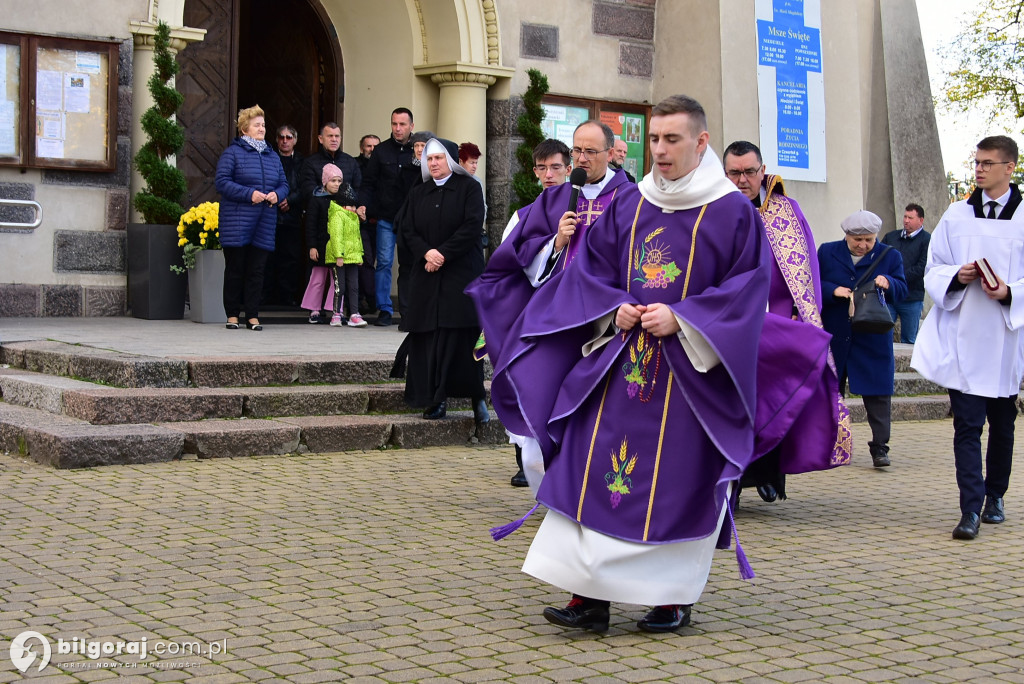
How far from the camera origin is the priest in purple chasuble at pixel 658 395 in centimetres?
459

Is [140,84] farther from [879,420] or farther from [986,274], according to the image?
[986,274]

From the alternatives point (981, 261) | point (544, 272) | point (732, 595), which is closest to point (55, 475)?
point (544, 272)

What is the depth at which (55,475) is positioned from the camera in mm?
7129

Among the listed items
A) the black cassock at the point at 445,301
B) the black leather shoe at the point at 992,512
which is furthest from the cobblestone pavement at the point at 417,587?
the black cassock at the point at 445,301

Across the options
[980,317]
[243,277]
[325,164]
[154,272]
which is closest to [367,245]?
[325,164]

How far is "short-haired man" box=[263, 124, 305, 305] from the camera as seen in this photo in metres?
12.4

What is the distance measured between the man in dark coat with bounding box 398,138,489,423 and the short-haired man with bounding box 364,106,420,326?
3193 mm

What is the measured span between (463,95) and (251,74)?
265 cm

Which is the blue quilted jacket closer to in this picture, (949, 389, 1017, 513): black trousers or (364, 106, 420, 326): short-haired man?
(364, 106, 420, 326): short-haired man

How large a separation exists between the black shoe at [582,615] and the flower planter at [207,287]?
7504 mm

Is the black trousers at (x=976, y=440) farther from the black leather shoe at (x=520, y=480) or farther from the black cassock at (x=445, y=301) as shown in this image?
the black cassock at (x=445, y=301)

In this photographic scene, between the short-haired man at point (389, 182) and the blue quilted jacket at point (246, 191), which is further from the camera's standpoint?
the short-haired man at point (389, 182)

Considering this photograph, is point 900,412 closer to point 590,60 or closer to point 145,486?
point 590,60

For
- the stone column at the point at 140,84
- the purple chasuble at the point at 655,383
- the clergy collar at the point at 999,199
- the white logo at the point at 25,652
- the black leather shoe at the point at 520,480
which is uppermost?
the stone column at the point at 140,84
